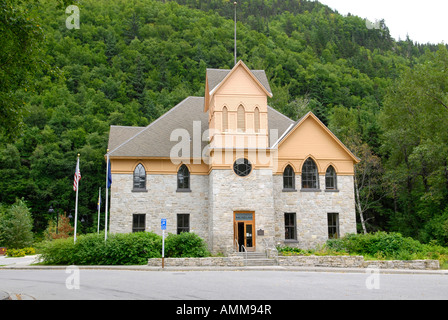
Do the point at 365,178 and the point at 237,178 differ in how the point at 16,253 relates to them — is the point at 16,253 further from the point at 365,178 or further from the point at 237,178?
the point at 365,178

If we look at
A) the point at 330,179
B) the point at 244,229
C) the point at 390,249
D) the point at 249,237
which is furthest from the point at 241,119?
the point at 390,249

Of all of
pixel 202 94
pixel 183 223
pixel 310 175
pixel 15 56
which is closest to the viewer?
pixel 15 56

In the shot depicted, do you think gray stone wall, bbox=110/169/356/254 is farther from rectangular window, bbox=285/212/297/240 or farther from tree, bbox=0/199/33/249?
tree, bbox=0/199/33/249

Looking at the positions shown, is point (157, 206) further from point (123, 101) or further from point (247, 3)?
point (247, 3)

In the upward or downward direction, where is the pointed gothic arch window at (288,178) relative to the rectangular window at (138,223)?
upward

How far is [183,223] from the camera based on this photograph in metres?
30.4

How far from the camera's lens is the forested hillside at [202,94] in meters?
41.2

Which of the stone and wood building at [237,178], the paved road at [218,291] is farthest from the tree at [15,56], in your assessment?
the stone and wood building at [237,178]

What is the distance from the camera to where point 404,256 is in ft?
75.3

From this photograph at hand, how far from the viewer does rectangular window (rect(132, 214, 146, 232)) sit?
97.5 ft

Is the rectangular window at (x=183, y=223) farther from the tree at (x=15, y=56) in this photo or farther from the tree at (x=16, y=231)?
the tree at (x=16, y=231)

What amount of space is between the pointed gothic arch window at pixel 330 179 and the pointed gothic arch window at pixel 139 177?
44.5ft

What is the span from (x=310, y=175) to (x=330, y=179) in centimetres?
161

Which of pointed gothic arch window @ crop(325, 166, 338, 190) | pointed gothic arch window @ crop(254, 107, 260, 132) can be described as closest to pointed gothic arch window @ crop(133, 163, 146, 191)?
pointed gothic arch window @ crop(254, 107, 260, 132)
